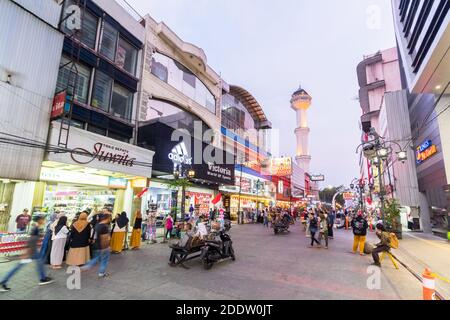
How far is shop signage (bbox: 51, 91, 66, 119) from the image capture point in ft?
39.1

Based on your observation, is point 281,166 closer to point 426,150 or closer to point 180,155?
point 426,150

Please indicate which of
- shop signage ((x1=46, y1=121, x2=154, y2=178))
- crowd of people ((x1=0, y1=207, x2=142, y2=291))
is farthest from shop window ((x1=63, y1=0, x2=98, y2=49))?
crowd of people ((x1=0, y1=207, x2=142, y2=291))

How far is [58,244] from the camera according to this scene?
8.12 m

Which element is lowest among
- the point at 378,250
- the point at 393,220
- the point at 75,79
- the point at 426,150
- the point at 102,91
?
the point at 378,250

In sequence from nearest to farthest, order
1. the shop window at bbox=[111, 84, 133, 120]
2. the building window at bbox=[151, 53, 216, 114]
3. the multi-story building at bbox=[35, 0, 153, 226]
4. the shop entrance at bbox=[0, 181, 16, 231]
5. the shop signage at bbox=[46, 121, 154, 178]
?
the shop entrance at bbox=[0, 181, 16, 231] → the shop signage at bbox=[46, 121, 154, 178] → the multi-story building at bbox=[35, 0, 153, 226] → the shop window at bbox=[111, 84, 133, 120] → the building window at bbox=[151, 53, 216, 114]

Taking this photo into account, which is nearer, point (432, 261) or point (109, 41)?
point (432, 261)

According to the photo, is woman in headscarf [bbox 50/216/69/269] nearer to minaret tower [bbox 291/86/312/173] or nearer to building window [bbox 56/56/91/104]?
building window [bbox 56/56/91/104]

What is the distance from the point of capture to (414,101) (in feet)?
81.5

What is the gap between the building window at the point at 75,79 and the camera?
14070 mm

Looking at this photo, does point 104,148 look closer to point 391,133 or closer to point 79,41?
point 79,41

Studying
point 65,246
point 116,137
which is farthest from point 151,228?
point 116,137

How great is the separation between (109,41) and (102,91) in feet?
13.1

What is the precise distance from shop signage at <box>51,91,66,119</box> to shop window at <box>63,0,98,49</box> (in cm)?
481
